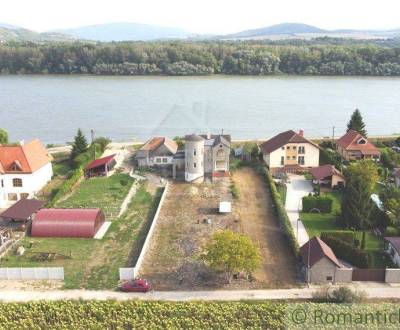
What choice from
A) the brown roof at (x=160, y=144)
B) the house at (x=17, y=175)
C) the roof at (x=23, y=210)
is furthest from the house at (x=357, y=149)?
the roof at (x=23, y=210)

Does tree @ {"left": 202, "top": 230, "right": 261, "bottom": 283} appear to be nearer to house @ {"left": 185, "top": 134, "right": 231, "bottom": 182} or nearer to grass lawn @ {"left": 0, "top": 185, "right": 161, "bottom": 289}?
grass lawn @ {"left": 0, "top": 185, "right": 161, "bottom": 289}

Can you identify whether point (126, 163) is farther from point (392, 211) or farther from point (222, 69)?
point (222, 69)

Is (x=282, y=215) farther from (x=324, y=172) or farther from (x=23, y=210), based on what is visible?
(x=23, y=210)

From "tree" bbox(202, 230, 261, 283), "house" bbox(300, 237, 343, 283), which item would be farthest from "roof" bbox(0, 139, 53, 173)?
"house" bbox(300, 237, 343, 283)

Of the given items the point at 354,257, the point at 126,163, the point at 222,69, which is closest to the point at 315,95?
the point at 222,69

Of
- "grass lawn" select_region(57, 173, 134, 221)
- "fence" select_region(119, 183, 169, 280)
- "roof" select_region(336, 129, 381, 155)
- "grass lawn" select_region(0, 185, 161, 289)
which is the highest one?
"roof" select_region(336, 129, 381, 155)

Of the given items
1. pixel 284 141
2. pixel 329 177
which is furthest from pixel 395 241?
pixel 284 141
